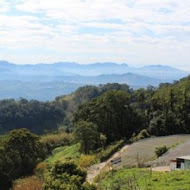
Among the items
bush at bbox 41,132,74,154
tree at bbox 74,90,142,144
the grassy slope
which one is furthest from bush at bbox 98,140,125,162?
bush at bbox 41,132,74,154

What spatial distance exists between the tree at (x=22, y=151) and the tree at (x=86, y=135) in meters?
3.80

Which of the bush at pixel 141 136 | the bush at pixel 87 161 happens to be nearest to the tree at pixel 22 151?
the bush at pixel 87 161

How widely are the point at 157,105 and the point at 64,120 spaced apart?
57.1m

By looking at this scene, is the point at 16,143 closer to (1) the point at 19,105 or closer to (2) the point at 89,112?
(2) the point at 89,112

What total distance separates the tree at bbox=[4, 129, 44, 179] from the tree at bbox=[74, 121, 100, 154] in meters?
3.80

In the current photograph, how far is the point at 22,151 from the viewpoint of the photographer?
29328 millimetres

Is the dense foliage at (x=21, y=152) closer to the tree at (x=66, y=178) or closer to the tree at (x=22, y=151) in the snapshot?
the tree at (x=22, y=151)

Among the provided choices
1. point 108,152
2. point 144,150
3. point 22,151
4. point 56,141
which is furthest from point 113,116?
point 22,151

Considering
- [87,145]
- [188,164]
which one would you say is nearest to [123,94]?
[87,145]

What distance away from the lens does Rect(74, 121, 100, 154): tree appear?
32156 millimetres

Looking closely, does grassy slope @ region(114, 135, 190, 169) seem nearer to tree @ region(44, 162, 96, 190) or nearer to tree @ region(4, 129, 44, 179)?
tree @ region(4, 129, 44, 179)

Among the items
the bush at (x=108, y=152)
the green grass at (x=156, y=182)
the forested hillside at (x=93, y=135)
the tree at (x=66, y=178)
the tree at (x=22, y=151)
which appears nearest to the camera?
the tree at (x=66, y=178)

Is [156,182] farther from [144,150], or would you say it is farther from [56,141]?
[56,141]

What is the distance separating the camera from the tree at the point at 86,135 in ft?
105
